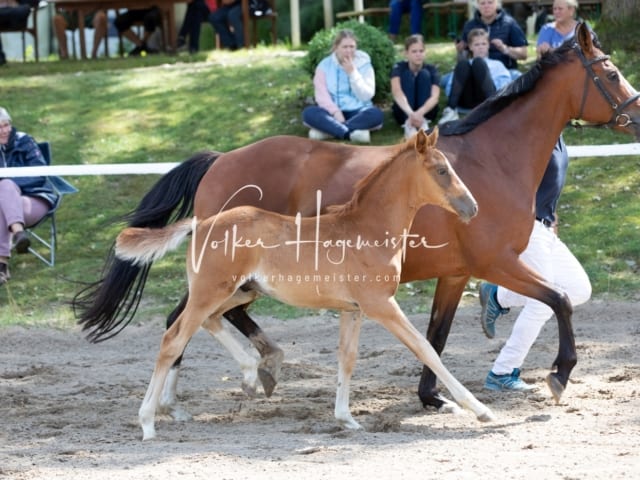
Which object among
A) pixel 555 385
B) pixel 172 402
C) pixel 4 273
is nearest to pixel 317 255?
pixel 172 402

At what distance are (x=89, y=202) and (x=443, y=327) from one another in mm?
5458

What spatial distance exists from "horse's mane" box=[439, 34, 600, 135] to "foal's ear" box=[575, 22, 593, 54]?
2.5 inches

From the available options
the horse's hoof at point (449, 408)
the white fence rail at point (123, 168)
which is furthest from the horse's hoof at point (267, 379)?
the white fence rail at point (123, 168)

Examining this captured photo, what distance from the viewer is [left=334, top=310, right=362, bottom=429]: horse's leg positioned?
5.81m

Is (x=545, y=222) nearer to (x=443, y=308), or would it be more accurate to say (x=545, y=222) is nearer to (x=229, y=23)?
(x=443, y=308)

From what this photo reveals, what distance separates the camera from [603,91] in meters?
6.38

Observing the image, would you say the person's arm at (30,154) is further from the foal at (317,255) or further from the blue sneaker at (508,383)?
the blue sneaker at (508,383)

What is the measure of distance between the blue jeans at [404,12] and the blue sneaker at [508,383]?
876 cm

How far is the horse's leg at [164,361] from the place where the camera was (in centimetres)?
556

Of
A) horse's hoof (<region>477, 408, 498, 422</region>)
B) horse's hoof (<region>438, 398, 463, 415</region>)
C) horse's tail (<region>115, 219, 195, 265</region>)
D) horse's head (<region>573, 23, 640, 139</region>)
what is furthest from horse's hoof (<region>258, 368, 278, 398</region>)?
horse's head (<region>573, 23, 640, 139</region>)

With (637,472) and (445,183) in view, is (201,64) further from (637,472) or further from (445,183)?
(637,472)

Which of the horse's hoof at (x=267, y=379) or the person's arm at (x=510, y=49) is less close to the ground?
the person's arm at (x=510, y=49)

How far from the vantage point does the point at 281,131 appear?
39.4 feet

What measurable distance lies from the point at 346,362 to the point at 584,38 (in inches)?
89.1
